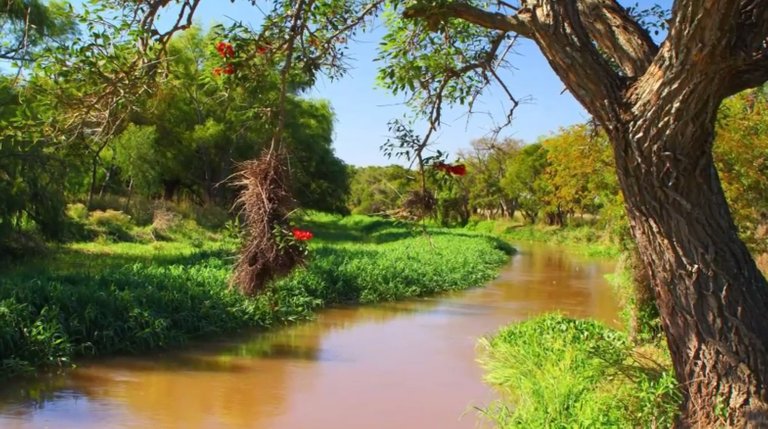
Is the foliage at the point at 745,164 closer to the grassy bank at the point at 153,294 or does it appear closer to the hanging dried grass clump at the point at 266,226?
the grassy bank at the point at 153,294

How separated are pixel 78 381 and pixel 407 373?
153 inches

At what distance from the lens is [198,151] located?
28.1 m

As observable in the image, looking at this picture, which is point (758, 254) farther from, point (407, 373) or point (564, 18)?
point (564, 18)

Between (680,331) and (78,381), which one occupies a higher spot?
(680,331)

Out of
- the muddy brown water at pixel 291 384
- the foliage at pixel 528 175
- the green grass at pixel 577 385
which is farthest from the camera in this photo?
the foliage at pixel 528 175

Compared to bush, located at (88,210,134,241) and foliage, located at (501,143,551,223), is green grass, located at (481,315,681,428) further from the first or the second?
foliage, located at (501,143,551,223)

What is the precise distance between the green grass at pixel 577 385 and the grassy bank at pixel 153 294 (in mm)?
A: 1722

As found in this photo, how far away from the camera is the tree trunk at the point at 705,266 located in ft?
12.4

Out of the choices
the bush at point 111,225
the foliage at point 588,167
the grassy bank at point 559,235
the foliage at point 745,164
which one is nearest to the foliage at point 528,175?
the grassy bank at point 559,235

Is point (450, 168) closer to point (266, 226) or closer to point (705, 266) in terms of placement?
point (266, 226)

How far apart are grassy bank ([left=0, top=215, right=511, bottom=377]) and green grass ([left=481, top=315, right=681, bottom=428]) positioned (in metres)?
1.72

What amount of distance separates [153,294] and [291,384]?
2828mm

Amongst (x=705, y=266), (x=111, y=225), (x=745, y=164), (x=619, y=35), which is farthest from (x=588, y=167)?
(x=111, y=225)

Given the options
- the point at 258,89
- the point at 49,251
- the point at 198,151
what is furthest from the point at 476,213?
the point at 258,89
